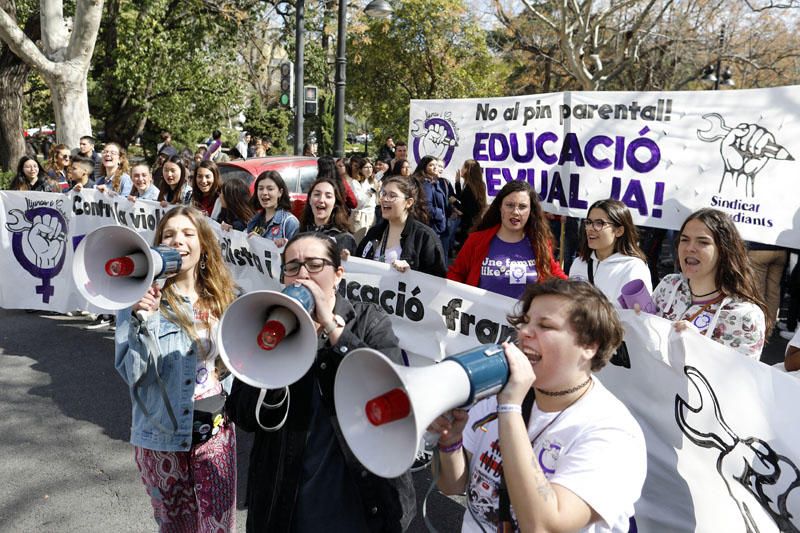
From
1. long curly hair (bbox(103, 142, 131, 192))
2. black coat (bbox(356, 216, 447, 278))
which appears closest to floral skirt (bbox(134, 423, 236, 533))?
black coat (bbox(356, 216, 447, 278))

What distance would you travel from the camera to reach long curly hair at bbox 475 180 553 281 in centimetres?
384

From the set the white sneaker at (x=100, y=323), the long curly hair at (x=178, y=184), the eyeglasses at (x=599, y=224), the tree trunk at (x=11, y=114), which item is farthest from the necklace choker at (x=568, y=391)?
the tree trunk at (x=11, y=114)

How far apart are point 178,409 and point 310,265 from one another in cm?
81

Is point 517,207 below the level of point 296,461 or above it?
above

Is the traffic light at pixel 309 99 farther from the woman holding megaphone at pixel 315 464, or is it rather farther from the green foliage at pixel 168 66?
the woman holding megaphone at pixel 315 464

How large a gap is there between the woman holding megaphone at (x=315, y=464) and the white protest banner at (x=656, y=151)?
317 centimetres

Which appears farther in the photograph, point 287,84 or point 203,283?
point 287,84

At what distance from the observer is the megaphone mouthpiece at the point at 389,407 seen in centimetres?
141

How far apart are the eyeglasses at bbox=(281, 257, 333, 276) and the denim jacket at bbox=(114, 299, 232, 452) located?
0.65 m

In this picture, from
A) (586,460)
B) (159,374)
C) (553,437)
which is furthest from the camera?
(159,374)

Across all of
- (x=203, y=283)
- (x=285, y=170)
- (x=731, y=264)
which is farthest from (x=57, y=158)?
(x=731, y=264)

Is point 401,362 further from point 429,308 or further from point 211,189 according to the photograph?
point 211,189

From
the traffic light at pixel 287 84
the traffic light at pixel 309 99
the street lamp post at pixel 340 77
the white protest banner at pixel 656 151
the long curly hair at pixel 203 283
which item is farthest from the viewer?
the traffic light at pixel 309 99

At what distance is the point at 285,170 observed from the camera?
8.84 metres
